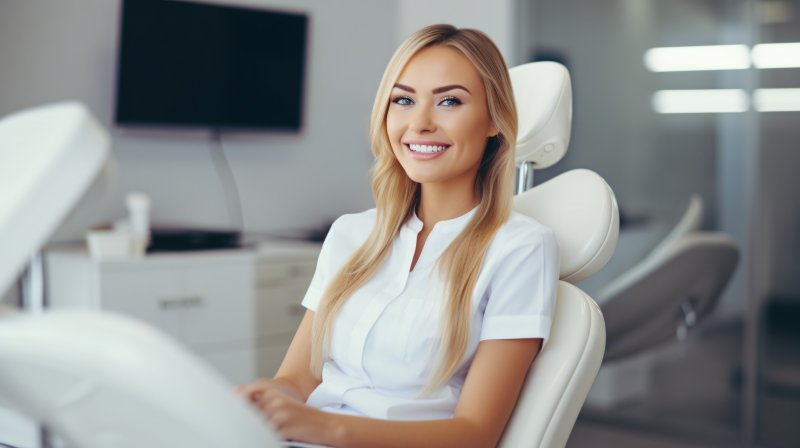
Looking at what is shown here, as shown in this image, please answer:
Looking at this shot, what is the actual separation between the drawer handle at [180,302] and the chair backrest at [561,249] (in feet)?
6.19

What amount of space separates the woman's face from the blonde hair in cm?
2

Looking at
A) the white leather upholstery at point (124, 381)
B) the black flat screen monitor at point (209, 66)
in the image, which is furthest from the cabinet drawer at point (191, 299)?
the white leather upholstery at point (124, 381)

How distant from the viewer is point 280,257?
3.48 metres

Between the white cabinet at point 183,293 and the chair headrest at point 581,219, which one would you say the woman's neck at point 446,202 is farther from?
the white cabinet at point 183,293

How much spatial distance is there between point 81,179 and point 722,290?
127 inches

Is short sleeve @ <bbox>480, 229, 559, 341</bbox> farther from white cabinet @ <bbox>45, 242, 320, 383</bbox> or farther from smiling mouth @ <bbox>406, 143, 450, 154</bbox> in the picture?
white cabinet @ <bbox>45, 242, 320, 383</bbox>

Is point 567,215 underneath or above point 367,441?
above

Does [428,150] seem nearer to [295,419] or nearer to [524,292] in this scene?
[524,292]

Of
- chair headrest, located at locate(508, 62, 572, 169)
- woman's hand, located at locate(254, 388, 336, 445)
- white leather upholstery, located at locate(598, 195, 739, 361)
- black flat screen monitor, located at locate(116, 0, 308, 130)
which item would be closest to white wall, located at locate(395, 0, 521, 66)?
black flat screen monitor, located at locate(116, 0, 308, 130)

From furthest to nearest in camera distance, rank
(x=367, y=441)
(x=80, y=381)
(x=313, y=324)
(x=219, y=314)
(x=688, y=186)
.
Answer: (x=688, y=186)
(x=219, y=314)
(x=313, y=324)
(x=367, y=441)
(x=80, y=381)

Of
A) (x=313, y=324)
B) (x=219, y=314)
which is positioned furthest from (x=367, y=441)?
(x=219, y=314)

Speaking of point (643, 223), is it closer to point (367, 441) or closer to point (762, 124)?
point (762, 124)

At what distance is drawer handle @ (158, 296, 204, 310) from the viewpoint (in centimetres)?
317

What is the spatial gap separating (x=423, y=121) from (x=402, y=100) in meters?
0.07
